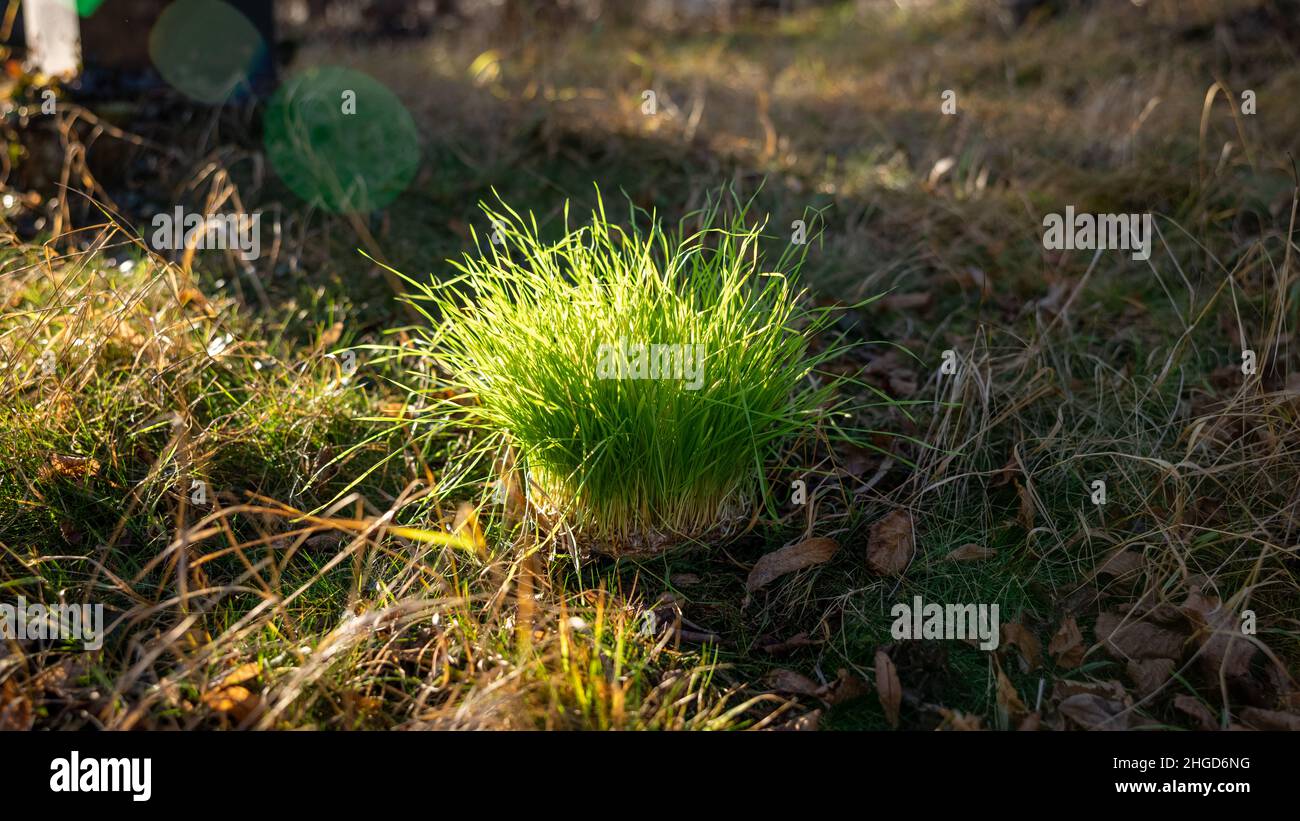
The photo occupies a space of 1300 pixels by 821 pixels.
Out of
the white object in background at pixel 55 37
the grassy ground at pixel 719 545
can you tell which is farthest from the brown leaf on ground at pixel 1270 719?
the white object in background at pixel 55 37

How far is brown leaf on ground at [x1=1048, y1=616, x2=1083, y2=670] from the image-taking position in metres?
2.28

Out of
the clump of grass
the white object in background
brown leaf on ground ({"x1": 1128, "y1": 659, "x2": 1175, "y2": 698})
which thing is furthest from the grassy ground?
the white object in background

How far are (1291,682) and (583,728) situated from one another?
154cm

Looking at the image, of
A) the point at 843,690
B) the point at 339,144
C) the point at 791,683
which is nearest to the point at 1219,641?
the point at 843,690

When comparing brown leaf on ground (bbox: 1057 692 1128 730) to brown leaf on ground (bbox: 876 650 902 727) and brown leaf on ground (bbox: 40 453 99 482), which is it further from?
brown leaf on ground (bbox: 40 453 99 482)

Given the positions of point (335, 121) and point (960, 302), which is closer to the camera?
point (960, 302)

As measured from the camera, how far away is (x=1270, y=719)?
6.85 ft

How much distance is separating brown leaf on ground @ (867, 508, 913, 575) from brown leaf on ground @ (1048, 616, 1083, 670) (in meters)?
0.38

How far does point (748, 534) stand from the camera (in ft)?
8.84

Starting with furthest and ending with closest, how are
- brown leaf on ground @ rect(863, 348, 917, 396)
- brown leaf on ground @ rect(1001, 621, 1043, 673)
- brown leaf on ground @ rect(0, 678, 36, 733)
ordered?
brown leaf on ground @ rect(863, 348, 917, 396) < brown leaf on ground @ rect(1001, 621, 1043, 673) < brown leaf on ground @ rect(0, 678, 36, 733)

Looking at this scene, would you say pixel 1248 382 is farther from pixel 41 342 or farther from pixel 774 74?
pixel 774 74

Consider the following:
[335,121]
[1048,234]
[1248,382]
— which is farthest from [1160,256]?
[335,121]

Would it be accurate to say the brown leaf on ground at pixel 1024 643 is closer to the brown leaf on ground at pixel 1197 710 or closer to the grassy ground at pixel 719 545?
the grassy ground at pixel 719 545

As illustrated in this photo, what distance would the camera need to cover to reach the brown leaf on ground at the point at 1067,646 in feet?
7.47
